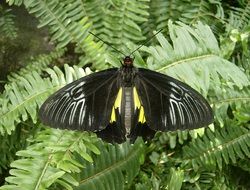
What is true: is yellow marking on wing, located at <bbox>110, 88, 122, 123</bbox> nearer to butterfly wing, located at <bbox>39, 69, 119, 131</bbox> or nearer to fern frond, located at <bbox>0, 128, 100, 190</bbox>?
butterfly wing, located at <bbox>39, 69, 119, 131</bbox>

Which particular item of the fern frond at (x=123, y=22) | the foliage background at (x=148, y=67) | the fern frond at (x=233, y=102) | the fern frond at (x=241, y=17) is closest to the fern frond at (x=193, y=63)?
the foliage background at (x=148, y=67)

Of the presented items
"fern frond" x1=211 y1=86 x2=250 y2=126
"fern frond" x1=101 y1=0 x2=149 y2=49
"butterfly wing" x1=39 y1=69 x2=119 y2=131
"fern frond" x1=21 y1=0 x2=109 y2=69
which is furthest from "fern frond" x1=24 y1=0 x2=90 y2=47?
"fern frond" x1=211 y1=86 x2=250 y2=126

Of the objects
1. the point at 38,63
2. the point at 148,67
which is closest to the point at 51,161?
the point at 148,67

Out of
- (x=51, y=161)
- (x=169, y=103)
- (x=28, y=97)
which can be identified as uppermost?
(x=28, y=97)

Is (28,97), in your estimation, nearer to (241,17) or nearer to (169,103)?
(169,103)

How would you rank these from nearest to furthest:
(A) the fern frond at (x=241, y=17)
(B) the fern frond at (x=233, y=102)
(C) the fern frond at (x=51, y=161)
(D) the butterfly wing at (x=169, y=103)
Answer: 1. (C) the fern frond at (x=51, y=161)
2. (D) the butterfly wing at (x=169, y=103)
3. (B) the fern frond at (x=233, y=102)
4. (A) the fern frond at (x=241, y=17)

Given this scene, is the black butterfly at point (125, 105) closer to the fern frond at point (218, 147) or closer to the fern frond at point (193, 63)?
the fern frond at point (193, 63)

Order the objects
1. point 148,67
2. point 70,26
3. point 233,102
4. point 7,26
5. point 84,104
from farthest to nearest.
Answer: point 7,26
point 70,26
point 233,102
point 148,67
point 84,104
